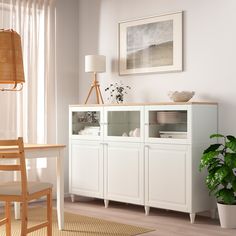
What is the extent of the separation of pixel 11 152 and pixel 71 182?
86.0 inches

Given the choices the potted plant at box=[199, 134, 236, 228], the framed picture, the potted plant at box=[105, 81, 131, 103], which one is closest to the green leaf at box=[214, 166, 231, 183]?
the potted plant at box=[199, 134, 236, 228]

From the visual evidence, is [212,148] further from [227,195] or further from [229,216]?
[229,216]

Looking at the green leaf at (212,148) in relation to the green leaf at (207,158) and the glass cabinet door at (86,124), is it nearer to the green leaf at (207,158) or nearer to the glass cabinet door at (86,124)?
the green leaf at (207,158)

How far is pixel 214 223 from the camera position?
206 inches

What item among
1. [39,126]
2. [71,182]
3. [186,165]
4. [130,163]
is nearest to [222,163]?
[186,165]

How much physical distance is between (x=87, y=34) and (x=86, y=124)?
52.0 inches

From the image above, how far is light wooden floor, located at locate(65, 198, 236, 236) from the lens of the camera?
4875 millimetres

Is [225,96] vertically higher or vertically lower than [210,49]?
lower

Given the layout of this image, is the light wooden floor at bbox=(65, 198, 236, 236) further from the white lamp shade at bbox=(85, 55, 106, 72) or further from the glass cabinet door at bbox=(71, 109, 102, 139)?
the white lamp shade at bbox=(85, 55, 106, 72)

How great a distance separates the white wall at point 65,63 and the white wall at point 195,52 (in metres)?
0.43

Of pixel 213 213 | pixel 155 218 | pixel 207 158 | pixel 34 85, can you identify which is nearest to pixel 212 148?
pixel 207 158

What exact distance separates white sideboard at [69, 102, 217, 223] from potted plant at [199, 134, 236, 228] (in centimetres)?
20

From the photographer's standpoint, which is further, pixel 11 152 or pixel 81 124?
pixel 81 124

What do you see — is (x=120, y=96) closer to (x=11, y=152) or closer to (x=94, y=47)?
(x=94, y=47)
